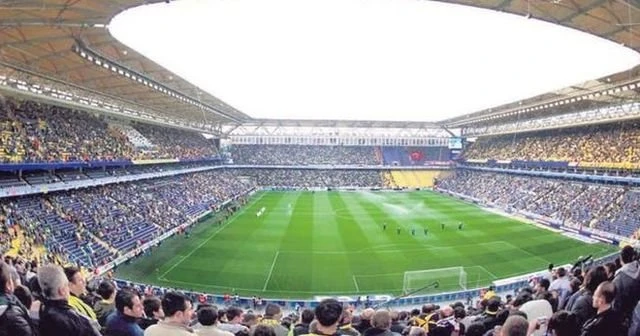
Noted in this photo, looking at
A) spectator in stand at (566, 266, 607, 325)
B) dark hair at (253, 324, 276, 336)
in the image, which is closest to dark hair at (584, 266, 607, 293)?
spectator in stand at (566, 266, 607, 325)

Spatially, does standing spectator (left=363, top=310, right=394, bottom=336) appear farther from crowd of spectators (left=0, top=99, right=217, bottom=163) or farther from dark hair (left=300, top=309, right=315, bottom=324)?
crowd of spectators (left=0, top=99, right=217, bottom=163)

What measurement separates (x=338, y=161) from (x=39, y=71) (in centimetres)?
5508

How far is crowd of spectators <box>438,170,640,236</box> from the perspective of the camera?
32656 mm

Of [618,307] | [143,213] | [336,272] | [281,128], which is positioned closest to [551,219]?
[336,272]

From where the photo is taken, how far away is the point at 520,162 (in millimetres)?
52812

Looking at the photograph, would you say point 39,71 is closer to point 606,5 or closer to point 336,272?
point 336,272

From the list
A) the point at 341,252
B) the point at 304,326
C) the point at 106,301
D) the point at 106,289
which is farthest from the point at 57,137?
the point at 304,326

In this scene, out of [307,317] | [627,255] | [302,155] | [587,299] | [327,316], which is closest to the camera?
[327,316]

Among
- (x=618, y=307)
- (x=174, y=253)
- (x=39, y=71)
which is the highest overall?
(x=39, y=71)

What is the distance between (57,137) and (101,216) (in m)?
6.19

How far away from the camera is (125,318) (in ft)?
13.4

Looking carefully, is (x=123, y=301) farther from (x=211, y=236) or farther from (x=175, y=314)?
(x=211, y=236)

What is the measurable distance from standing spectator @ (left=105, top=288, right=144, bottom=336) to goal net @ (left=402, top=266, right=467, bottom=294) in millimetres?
17675

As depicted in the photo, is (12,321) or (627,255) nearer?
(12,321)
